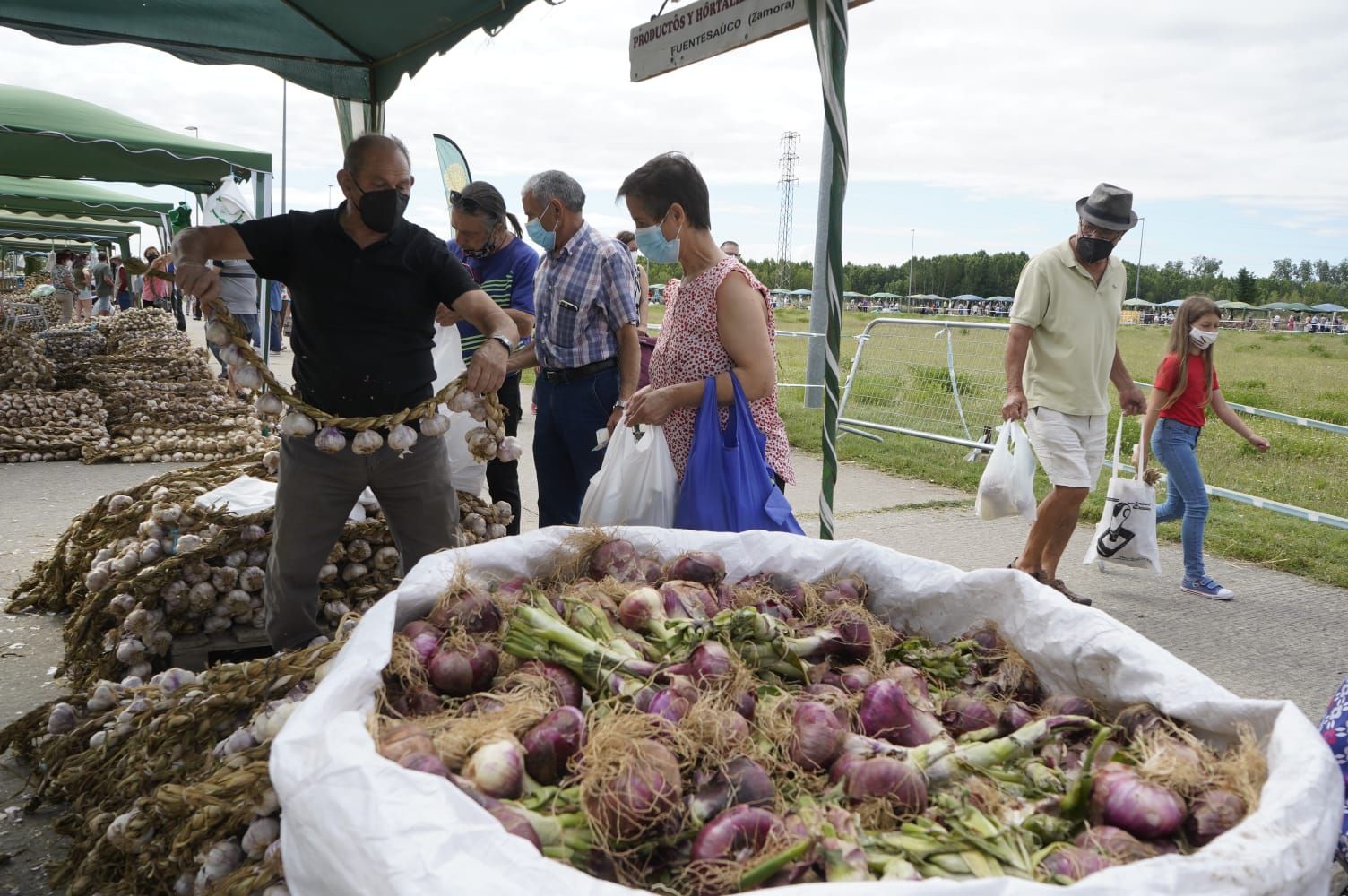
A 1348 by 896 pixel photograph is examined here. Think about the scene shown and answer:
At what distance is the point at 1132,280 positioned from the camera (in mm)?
113938

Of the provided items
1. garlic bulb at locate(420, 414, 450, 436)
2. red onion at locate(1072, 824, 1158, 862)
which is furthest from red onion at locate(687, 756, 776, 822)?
garlic bulb at locate(420, 414, 450, 436)

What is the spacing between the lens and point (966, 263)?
12250cm

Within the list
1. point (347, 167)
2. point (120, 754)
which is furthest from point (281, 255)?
point (120, 754)

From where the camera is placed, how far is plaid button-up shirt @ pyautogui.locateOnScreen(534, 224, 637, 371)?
3.94m

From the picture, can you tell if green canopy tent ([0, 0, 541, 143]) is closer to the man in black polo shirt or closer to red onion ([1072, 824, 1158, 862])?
the man in black polo shirt

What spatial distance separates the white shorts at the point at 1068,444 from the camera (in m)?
4.61

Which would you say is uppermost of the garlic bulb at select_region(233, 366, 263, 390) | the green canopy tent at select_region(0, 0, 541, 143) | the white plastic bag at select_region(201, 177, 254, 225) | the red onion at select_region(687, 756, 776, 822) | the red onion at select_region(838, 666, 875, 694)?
the green canopy tent at select_region(0, 0, 541, 143)

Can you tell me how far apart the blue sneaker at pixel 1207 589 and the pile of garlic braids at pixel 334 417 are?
416cm

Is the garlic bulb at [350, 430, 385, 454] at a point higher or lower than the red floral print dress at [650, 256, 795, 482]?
lower

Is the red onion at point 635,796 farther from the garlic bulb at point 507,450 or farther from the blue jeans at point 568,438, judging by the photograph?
the blue jeans at point 568,438

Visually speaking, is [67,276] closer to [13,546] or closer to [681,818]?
[13,546]

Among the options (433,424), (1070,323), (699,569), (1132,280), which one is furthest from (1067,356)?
(1132,280)

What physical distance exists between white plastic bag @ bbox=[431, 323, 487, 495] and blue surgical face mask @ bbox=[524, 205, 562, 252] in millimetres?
585

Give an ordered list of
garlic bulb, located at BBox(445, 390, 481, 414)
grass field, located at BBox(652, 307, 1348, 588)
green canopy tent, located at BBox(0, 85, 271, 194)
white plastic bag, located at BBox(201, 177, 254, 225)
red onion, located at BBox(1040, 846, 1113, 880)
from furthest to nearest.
Result: green canopy tent, located at BBox(0, 85, 271, 194) < white plastic bag, located at BBox(201, 177, 254, 225) < grass field, located at BBox(652, 307, 1348, 588) < garlic bulb, located at BBox(445, 390, 481, 414) < red onion, located at BBox(1040, 846, 1113, 880)
